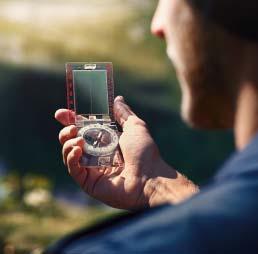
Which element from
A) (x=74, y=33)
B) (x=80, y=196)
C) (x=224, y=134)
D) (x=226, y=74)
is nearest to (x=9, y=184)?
(x=80, y=196)

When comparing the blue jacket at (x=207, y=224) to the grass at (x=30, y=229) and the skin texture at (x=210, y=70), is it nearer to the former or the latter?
the skin texture at (x=210, y=70)

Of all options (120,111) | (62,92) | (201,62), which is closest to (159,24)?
(201,62)

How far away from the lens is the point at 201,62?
1212mm

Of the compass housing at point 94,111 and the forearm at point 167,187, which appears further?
the forearm at point 167,187

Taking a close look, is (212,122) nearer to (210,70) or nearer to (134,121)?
(210,70)

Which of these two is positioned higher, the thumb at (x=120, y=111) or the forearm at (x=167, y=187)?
the thumb at (x=120, y=111)

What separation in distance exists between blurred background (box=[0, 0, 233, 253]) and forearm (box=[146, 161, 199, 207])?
2638 mm

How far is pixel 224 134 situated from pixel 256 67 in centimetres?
354

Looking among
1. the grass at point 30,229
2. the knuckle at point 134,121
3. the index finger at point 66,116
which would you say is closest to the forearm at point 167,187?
the knuckle at point 134,121

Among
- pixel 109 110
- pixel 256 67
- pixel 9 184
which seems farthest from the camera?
pixel 9 184

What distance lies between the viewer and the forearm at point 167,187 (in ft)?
6.16

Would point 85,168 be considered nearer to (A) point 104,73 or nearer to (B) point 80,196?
(A) point 104,73

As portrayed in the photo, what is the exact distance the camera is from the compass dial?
1.75 m

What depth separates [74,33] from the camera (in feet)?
15.2
